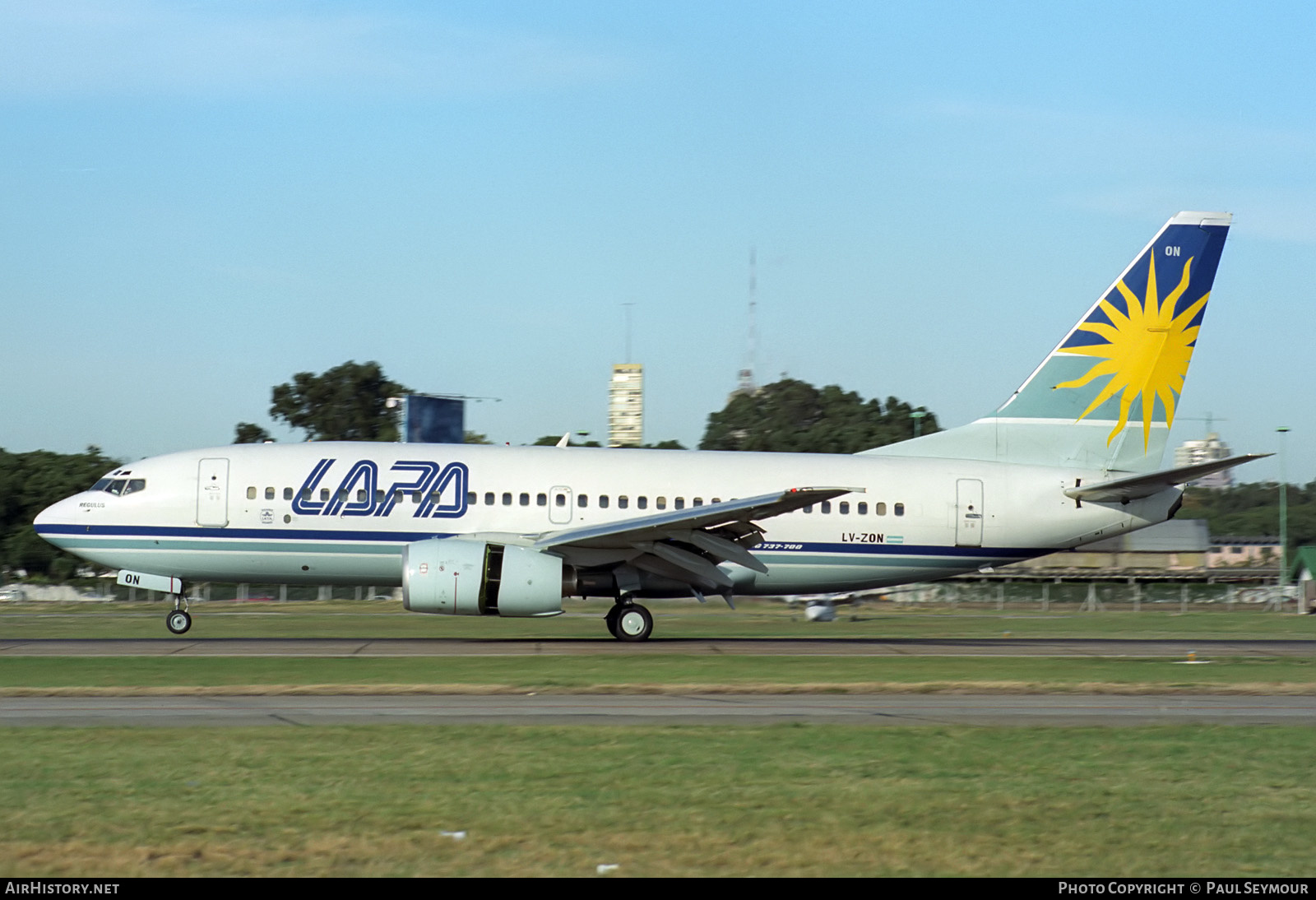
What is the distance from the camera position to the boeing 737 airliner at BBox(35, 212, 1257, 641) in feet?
77.6

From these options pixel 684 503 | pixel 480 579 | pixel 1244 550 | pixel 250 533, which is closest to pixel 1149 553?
pixel 1244 550

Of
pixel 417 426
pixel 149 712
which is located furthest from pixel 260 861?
pixel 417 426

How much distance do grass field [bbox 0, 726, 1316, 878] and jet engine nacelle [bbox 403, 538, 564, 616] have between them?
963cm

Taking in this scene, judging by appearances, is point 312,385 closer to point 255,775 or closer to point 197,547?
point 197,547

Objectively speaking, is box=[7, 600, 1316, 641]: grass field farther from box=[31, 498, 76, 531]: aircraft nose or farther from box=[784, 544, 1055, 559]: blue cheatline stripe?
box=[784, 544, 1055, 559]: blue cheatline stripe

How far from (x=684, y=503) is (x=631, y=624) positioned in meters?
2.60

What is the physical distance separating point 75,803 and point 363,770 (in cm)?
220

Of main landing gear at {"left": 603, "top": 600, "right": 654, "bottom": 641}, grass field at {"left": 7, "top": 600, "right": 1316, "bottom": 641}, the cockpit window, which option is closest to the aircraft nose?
the cockpit window

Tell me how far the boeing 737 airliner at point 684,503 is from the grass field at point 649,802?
10629mm

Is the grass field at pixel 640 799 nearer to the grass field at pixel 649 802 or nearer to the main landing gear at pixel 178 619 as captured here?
the grass field at pixel 649 802

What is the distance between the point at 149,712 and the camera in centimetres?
1411

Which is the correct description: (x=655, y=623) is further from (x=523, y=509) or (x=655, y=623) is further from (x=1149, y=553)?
(x=1149, y=553)

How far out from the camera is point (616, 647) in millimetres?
23375

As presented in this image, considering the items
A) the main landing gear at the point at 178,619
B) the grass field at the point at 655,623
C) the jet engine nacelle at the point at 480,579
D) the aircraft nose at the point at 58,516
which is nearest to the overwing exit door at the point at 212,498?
the main landing gear at the point at 178,619
